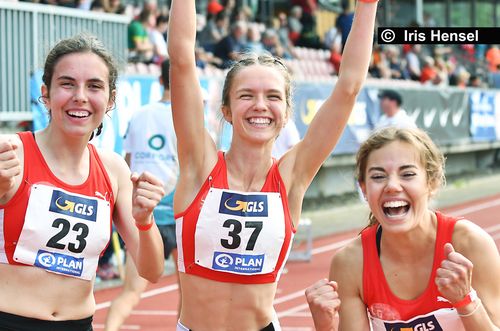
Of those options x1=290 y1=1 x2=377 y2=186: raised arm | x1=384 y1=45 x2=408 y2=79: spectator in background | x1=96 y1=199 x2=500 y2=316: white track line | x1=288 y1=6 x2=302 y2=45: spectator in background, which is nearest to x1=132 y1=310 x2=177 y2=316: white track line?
x1=96 y1=199 x2=500 y2=316: white track line

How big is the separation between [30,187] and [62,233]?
0.20m

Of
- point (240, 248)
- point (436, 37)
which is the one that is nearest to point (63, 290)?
point (240, 248)

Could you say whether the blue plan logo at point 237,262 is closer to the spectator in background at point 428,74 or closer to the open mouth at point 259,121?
the open mouth at point 259,121

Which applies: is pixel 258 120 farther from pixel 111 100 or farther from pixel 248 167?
pixel 111 100

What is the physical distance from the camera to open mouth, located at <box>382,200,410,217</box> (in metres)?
3.39

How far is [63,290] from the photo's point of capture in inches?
142

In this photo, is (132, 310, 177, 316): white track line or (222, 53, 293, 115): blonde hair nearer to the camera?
(222, 53, 293, 115): blonde hair

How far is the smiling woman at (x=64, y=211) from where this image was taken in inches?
139

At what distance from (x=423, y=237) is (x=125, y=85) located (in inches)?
273

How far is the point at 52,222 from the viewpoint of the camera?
357cm

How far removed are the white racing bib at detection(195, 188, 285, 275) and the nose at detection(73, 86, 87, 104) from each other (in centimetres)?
58

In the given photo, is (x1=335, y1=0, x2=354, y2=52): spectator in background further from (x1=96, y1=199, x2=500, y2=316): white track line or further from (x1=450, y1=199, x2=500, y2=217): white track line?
(x1=96, y1=199, x2=500, y2=316): white track line

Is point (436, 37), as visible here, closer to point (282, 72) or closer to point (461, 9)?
point (282, 72)

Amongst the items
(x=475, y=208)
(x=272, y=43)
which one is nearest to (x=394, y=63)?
(x=272, y=43)
